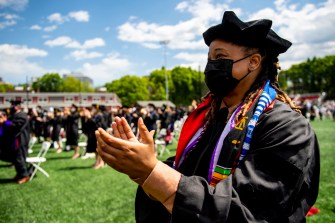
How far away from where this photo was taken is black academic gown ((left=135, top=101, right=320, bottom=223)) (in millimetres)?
1182

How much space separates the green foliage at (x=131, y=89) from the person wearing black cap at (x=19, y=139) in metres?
78.3

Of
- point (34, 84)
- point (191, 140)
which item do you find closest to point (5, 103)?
point (34, 84)

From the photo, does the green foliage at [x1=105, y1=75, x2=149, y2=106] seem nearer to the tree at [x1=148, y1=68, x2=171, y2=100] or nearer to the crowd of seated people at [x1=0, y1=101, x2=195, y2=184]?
the tree at [x1=148, y1=68, x2=171, y2=100]

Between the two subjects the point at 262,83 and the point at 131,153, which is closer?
the point at 131,153

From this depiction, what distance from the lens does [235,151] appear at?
4.81 ft

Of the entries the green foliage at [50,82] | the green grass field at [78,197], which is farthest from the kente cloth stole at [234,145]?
the green foliage at [50,82]

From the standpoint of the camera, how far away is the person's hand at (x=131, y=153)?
45.3 inches

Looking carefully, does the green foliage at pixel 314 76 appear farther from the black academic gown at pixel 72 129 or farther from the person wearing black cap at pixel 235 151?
the person wearing black cap at pixel 235 151

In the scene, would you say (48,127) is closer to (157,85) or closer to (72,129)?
(72,129)

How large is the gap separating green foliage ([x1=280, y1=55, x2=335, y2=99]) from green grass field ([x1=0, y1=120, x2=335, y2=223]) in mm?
85991

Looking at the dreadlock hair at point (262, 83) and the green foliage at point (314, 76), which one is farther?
the green foliage at point (314, 76)

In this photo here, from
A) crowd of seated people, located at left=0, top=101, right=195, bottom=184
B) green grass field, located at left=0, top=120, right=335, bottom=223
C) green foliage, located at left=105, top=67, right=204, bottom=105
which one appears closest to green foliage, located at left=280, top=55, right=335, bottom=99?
green foliage, located at left=105, top=67, right=204, bottom=105

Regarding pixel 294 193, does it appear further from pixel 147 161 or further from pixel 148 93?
pixel 148 93

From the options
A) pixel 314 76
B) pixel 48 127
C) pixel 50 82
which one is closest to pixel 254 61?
pixel 48 127
